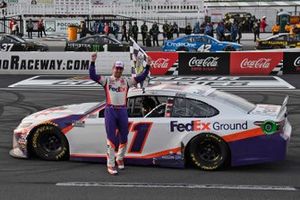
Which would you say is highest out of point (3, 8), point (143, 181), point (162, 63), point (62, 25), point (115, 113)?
point (3, 8)

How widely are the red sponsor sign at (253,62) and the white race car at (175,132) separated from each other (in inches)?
526

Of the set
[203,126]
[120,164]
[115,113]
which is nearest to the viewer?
[115,113]

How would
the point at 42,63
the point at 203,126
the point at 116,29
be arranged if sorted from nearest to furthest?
the point at 203,126, the point at 42,63, the point at 116,29

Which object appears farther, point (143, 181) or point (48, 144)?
point (48, 144)

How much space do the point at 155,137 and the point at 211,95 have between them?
1.07 metres

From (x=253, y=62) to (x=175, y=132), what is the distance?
47.4ft

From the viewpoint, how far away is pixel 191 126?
7883mm

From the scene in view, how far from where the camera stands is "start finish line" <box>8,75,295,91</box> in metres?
18.5

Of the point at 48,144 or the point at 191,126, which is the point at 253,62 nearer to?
the point at 191,126

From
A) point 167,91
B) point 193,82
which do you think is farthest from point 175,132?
point 193,82

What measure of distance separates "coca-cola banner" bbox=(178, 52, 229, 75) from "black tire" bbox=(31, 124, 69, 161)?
1361 cm

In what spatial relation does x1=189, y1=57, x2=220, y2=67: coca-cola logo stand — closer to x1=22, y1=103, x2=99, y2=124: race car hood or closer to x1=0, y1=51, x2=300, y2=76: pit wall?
x1=0, y1=51, x2=300, y2=76: pit wall

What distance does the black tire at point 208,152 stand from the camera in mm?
7832

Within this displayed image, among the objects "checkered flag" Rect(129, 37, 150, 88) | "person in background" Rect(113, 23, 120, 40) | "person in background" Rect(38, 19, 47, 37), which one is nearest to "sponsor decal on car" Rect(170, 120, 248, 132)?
"checkered flag" Rect(129, 37, 150, 88)
